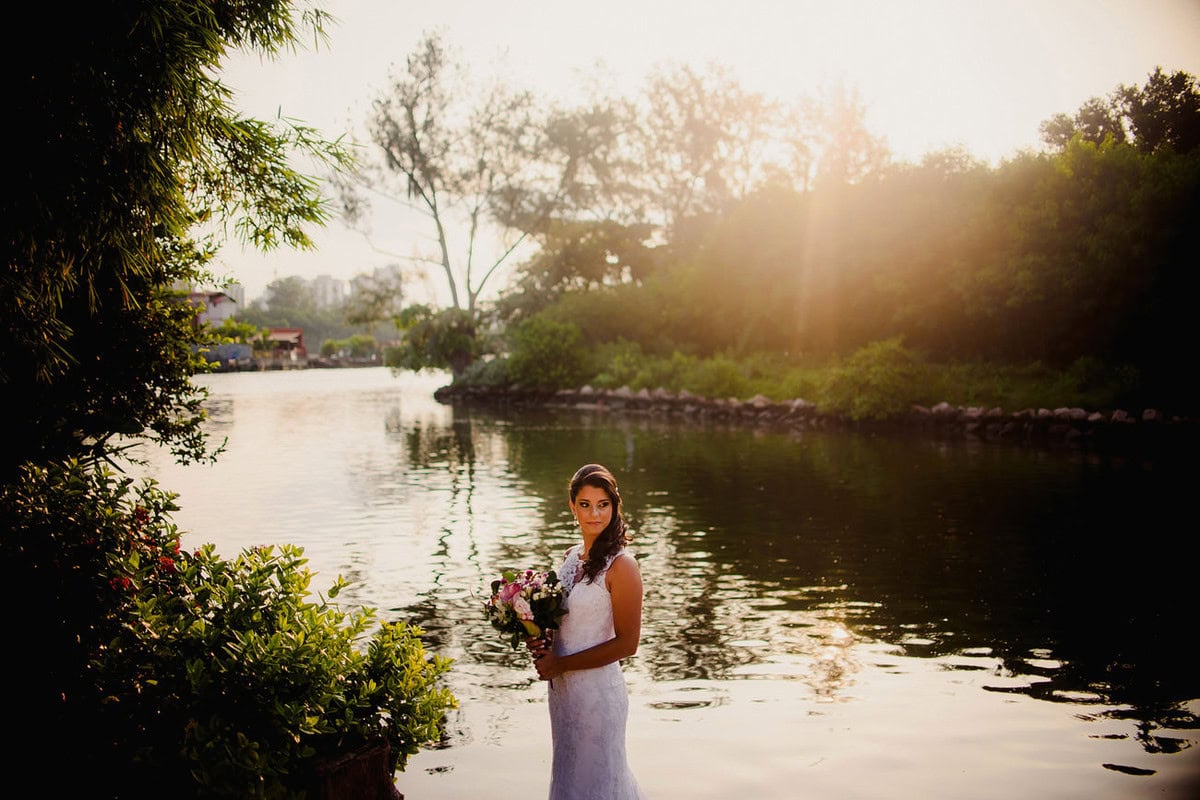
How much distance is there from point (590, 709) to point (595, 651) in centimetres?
31

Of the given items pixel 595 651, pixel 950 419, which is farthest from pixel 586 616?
pixel 950 419

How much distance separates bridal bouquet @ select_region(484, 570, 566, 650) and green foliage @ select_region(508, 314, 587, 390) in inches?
1849

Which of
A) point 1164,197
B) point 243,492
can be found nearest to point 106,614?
point 243,492

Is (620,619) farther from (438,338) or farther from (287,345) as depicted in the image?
(287,345)

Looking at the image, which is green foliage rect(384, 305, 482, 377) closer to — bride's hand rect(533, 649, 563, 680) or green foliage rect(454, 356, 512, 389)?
green foliage rect(454, 356, 512, 389)

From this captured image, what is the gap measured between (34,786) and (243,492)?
1636 centimetres

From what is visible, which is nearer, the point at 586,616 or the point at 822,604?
the point at 586,616

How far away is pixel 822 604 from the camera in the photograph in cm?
1152

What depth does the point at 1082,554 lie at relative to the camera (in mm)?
13766

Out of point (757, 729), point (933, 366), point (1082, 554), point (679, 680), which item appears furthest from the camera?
point (933, 366)

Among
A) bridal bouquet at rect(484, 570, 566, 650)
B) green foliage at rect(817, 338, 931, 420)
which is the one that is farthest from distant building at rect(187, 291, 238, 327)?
green foliage at rect(817, 338, 931, 420)

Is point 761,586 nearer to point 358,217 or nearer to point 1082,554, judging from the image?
point 1082,554

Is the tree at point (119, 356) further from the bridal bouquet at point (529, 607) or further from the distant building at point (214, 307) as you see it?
the bridal bouquet at point (529, 607)

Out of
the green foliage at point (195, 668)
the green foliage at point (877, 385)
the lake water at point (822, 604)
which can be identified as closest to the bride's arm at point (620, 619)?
the lake water at point (822, 604)
